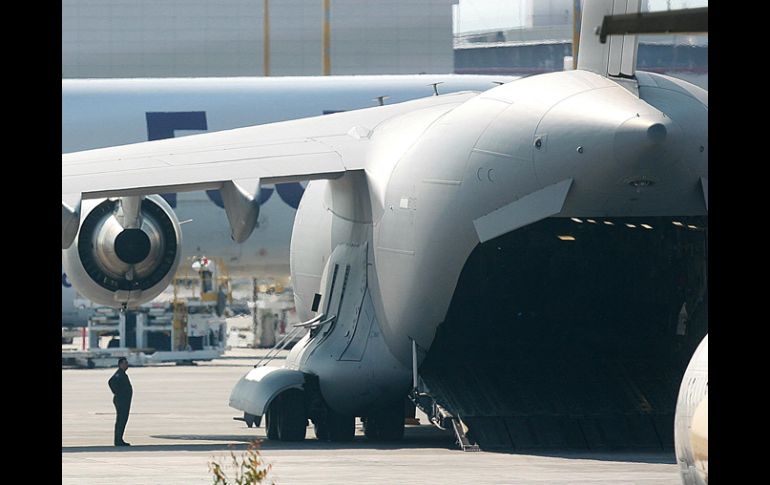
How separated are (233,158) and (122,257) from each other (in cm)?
416

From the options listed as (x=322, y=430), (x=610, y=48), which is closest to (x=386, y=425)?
(x=322, y=430)

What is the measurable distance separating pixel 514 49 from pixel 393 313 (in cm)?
5905

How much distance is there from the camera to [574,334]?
719 inches

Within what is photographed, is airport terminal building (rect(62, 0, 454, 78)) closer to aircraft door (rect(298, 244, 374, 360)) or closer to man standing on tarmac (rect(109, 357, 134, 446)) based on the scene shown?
man standing on tarmac (rect(109, 357, 134, 446))

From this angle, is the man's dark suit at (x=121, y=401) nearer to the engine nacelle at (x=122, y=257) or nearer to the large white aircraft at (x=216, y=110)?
the engine nacelle at (x=122, y=257)

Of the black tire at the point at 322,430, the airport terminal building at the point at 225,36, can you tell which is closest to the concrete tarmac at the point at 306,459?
the black tire at the point at 322,430

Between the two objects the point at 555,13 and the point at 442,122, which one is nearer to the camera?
the point at 442,122

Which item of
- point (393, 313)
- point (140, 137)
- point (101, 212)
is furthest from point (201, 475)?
point (140, 137)

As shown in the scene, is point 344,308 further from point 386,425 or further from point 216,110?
point 216,110

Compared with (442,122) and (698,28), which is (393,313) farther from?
(698,28)

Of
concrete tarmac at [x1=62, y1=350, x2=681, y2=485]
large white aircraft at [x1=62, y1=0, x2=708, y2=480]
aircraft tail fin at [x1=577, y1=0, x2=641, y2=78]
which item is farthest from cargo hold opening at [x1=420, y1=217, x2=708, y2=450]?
aircraft tail fin at [x1=577, y1=0, x2=641, y2=78]

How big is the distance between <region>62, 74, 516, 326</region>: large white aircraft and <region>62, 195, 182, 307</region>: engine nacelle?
36.0ft
